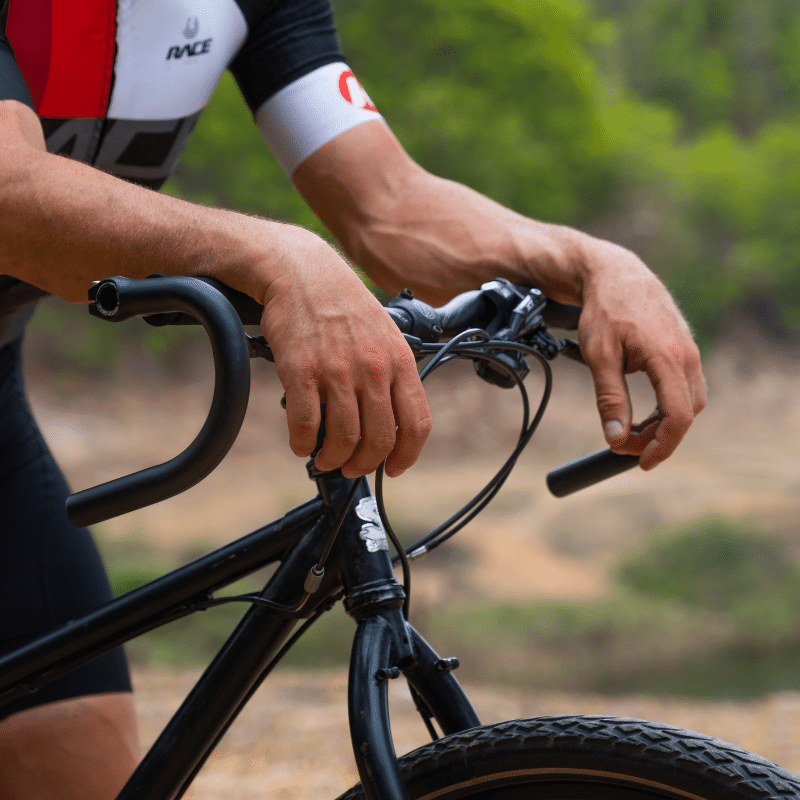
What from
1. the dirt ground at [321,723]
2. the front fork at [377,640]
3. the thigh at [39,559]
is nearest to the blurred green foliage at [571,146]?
the dirt ground at [321,723]

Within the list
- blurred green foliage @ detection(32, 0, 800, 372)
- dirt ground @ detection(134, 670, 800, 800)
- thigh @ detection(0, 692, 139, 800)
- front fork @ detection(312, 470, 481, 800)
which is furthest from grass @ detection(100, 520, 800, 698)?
front fork @ detection(312, 470, 481, 800)

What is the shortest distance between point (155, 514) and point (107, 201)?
6.67 meters

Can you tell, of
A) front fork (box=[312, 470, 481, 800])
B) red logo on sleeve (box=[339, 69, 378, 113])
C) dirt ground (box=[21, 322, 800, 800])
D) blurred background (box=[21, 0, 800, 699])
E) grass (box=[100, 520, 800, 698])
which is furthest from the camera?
blurred background (box=[21, 0, 800, 699])

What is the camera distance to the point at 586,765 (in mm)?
565

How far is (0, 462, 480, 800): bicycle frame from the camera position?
626 millimetres

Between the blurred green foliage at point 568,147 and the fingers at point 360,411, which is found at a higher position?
the blurred green foliage at point 568,147

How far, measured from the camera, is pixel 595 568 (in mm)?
6180

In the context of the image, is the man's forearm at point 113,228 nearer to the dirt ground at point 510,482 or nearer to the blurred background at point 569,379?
the dirt ground at point 510,482

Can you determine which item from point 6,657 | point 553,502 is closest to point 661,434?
point 6,657

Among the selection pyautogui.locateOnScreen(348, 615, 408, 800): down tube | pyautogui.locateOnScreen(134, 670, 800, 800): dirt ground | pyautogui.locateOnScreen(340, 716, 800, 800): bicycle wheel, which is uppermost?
pyautogui.locateOnScreen(134, 670, 800, 800): dirt ground

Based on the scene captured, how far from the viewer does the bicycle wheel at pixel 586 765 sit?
1.75 feet

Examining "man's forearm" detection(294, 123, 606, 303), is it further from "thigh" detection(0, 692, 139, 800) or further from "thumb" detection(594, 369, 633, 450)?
"thigh" detection(0, 692, 139, 800)

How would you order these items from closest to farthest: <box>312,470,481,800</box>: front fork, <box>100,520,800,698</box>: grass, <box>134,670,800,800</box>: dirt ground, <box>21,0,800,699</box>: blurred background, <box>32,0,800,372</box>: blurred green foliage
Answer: <box>312,470,481,800</box>: front fork < <box>134,670,800,800</box>: dirt ground < <box>100,520,800,698</box>: grass < <box>21,0,800,699</box>: blurred background < <box>32,0,800,372</box>: blurred green foliage

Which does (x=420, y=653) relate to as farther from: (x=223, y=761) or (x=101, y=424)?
(x=101, y=424)
